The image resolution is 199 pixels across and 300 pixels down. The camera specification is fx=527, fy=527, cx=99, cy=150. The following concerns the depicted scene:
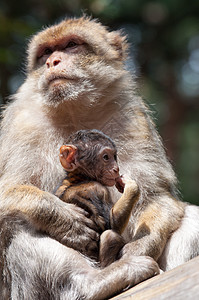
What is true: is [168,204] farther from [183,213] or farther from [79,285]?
[79,285]

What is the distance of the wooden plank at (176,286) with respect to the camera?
3432 millimetres

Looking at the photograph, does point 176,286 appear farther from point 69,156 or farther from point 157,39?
point 157,39

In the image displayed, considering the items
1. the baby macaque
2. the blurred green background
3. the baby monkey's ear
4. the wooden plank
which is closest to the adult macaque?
the baby macaque

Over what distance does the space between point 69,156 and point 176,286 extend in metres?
1.82

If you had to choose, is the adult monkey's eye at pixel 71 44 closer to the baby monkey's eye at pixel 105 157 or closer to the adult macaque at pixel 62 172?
the adult macaque at pixel 62 172

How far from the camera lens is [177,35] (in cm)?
1399

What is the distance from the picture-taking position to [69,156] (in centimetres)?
494

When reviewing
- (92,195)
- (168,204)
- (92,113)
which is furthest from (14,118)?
(168,204)

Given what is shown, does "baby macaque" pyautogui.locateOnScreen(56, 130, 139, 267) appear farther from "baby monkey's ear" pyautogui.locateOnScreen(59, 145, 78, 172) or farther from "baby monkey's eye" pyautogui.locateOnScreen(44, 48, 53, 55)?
"baby monkey's eye" pyautogui.locateOnScreen(44, 48, 53, 55)

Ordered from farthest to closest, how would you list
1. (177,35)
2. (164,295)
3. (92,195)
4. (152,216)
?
(177,35) → (152,216) → (92,195) → (164,295)

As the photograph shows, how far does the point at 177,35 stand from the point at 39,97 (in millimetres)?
9072

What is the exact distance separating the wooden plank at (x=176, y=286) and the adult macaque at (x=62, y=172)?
1.49ft

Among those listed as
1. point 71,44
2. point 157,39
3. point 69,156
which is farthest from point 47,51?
point 157,39

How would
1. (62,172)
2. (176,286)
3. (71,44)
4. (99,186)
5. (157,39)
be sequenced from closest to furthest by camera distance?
(176,286), (99,186), (62,172), (71,44), (157,39)
